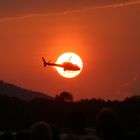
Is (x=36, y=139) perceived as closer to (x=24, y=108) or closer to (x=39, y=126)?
(x=39, y=126)

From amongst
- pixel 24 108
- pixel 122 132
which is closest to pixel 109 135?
pixel 122 132

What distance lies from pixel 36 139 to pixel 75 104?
77260 millimetres

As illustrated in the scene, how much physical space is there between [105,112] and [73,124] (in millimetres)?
1342

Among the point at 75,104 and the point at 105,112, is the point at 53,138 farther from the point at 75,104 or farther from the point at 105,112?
the point at 75,104

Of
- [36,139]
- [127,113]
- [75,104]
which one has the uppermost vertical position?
[75,104]

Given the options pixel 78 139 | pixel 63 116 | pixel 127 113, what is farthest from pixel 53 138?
pixel 63 116

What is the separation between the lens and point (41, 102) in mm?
100750

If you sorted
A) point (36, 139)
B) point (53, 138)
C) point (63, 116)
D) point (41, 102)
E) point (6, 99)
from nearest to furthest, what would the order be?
1. point (36, 139)
2. point (53, 138)
3. point (63, 116)
4. point (41, 102)
5. point (6, 99)

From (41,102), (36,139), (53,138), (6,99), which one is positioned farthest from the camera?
(6,99)

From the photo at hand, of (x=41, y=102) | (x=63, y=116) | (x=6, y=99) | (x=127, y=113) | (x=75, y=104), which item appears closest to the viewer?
(x=127, y=113)

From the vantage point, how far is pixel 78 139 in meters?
16.3

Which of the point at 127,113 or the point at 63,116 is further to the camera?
the point at 63,116

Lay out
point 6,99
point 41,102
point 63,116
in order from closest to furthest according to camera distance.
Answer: point 63,116, point 41,102, point 6,99

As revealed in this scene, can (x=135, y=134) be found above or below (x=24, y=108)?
below
